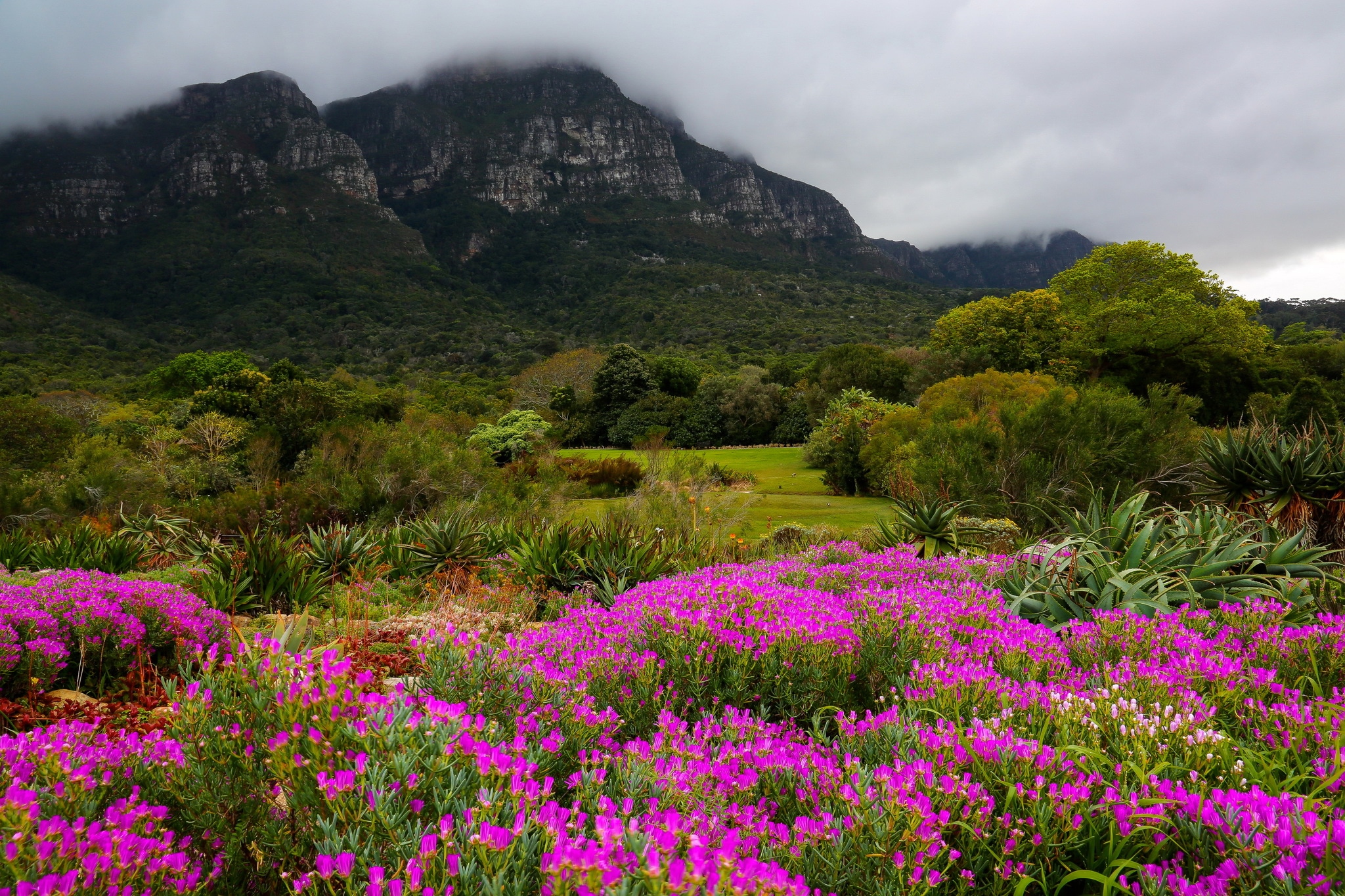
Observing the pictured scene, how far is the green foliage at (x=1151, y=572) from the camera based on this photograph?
11.7 ft

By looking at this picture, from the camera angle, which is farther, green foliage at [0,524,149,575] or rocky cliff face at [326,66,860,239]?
rocky cliff face at [326,66,860,239]

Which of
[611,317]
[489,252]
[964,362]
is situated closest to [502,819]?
[964,362]

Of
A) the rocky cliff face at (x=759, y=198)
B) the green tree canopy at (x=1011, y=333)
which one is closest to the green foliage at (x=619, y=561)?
the green tree canopy at (x=1011, y=333)

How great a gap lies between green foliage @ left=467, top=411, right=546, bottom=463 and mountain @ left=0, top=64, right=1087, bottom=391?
1549 inches

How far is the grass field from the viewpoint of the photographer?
51.1 ft

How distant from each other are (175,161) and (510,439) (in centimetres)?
14757

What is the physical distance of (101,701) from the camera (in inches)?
133

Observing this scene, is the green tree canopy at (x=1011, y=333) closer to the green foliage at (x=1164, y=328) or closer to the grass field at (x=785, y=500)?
the green foliage at (x=1164, y=328)

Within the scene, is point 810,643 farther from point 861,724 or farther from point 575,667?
point 575,667

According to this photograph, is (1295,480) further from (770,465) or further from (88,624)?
(770,465)

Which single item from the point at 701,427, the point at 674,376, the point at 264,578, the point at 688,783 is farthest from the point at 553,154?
the point at 688,783

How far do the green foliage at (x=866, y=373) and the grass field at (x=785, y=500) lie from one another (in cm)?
885

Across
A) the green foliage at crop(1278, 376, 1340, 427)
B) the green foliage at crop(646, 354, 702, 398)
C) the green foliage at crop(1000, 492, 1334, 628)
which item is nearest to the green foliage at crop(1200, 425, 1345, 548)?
the green foliage at crop(1000, 492, 1334, 628)

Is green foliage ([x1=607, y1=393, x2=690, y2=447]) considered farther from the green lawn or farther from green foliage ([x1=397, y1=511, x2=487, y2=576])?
green foliage ([x1=397, y1=511, x2=487, y2=576])
